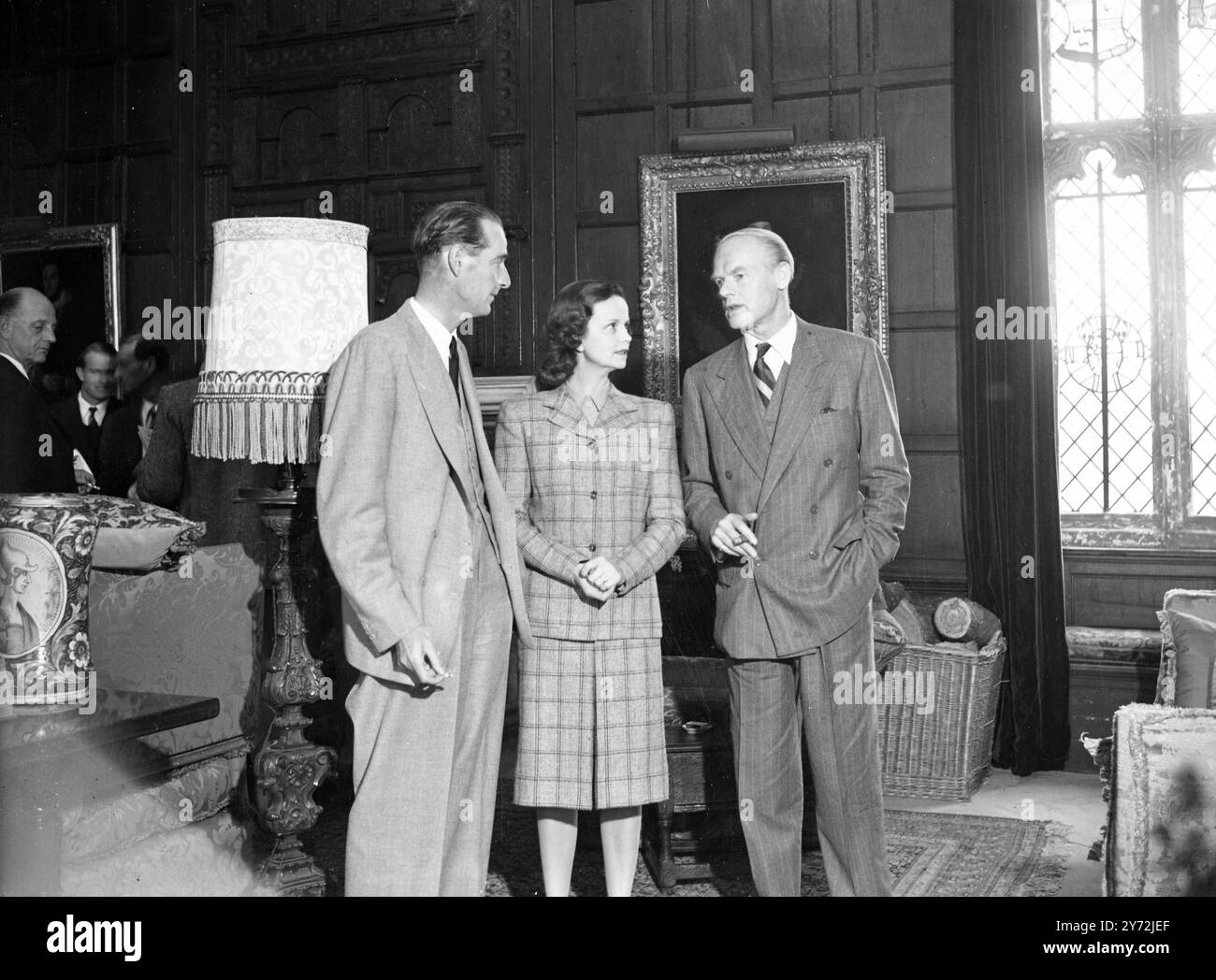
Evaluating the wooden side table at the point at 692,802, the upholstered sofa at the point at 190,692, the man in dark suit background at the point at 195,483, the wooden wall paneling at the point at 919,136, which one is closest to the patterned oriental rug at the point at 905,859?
the wooden side table at the point at 692,802

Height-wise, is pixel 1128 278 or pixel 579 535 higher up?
pixel 1128 278

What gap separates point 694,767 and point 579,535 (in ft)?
3.48

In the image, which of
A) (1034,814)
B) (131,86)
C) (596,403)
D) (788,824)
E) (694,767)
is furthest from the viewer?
(131,86)

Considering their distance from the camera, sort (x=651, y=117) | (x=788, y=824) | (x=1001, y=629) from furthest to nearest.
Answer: (x=651, y=117)
(x=1001, y=629)
(x=788, y=824)

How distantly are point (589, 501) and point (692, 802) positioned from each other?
1.18m

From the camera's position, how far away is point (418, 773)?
2521 mm

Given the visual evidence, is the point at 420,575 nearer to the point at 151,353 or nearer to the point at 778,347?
the point at 778,347

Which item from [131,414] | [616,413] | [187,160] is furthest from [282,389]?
[187,160]

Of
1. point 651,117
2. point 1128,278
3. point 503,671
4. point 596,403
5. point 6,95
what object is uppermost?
point 6,95

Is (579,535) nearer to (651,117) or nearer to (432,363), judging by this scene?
(432,363)

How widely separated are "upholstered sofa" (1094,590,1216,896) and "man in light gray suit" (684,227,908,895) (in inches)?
21.4

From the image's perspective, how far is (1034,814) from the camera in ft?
14.9

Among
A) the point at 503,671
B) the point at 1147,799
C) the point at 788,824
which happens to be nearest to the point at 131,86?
the point at 503,671

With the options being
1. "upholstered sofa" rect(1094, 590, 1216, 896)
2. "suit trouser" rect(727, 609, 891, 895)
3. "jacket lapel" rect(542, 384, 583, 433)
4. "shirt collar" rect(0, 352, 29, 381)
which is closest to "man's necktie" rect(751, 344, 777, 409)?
"jacket lapel" rect(542, 384, 583, 433)
